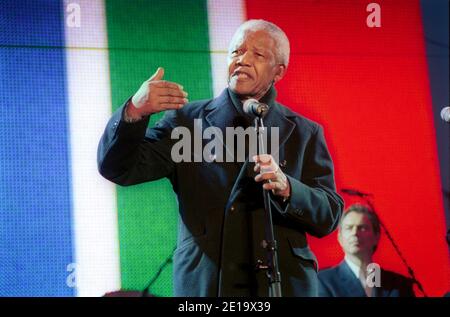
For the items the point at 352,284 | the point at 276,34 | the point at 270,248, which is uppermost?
the point at 276,34

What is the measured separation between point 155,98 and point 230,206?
1.86 feet

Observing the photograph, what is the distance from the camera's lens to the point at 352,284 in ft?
12.6

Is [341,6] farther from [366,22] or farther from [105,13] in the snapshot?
[105,13]

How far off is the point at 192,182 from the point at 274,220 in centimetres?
37

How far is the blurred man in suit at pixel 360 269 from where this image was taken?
3.82 meters

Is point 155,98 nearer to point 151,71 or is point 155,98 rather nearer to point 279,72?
point 151,71

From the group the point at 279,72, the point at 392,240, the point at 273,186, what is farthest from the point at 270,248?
the point at 279,72

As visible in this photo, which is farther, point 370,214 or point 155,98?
point 370,214

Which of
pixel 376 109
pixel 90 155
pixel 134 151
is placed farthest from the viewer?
pixel 376 109

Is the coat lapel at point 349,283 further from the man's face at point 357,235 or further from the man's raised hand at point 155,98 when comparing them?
the man's raised hand at point 155,98

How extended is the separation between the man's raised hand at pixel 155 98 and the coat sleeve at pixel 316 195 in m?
0.54

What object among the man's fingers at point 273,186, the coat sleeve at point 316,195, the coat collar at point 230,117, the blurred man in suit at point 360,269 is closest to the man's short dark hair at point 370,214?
the blurred man in suit at point 360,269

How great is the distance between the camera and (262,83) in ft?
12.4

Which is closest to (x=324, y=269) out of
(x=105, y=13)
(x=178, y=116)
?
(x=178, y=116)
